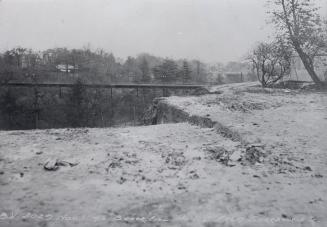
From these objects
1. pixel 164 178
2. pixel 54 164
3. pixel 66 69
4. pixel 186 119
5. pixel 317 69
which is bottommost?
pixel 164 178

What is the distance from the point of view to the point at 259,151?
5.34 meters

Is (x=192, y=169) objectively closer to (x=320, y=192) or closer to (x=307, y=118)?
(x=320, y=192)

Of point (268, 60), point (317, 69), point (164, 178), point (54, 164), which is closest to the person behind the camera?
point (164, 178)

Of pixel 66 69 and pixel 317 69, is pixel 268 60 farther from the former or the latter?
pixel 66 69

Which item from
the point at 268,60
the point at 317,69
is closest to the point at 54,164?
the point at 268,60

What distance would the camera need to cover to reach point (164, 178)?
14.7 ft

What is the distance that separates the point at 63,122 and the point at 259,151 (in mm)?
33887

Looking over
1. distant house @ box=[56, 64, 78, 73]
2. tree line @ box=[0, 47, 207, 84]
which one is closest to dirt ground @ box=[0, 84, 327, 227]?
tree line @ box=[0, 47, 207, 84]

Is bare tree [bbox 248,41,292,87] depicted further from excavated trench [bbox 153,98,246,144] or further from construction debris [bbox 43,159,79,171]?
construction debris [bbox 43,159,79,171]

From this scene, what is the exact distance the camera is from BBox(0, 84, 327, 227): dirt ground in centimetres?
336

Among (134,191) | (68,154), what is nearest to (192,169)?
(134,191)

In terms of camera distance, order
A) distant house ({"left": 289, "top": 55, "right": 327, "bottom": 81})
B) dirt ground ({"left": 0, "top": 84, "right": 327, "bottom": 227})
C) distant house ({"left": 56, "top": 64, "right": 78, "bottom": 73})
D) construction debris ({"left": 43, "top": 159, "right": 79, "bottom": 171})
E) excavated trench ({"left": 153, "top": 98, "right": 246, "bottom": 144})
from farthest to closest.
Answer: distant house ({"left": 56, "top": 64, "right": 78, "bottom": 73}) < distant house ({"left": 289, "top": 55, "right": 327, "bottom": 81}) < excavated trench ({"left": 153, "top": 98, "right": 246, "bottom": 144}) < construction debris ({"left": 43, "top": 159, "right": 79, "bottom": 171}) < dirt ground ({"left": 0, "top": 84, "right": 327, "bottom": 227})

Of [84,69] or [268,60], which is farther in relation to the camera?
[84,69]

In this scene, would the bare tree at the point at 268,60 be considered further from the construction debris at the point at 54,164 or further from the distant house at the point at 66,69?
the distant house at the point at 66,69
